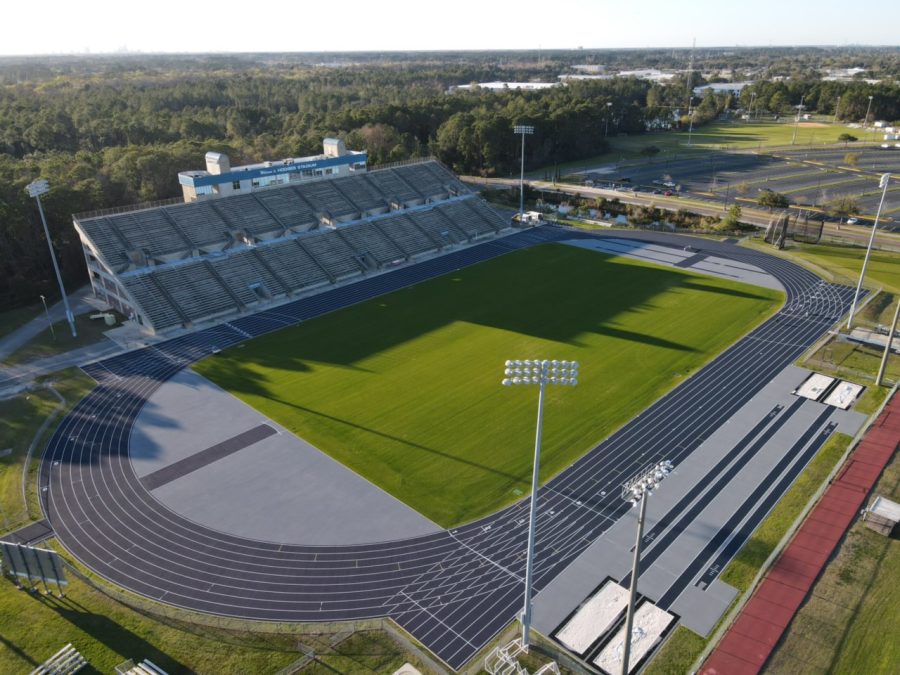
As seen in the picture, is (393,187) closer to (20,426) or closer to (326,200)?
(326,200)

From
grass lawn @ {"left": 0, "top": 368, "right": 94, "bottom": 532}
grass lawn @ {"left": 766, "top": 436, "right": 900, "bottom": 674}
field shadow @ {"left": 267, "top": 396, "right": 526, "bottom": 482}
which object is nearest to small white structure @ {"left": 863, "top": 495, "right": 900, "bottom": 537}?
grass lawn @ {"left": 766, "top": 436, "right": 900, "bottom": 674}

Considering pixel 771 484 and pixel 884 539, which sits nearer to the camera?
pixel 884 539

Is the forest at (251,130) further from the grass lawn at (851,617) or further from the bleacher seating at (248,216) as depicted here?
the grass lawn at (851,617)

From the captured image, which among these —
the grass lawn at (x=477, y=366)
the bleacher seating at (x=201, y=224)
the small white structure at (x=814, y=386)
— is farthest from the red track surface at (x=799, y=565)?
the bleacher seating at (x=201, y=224)

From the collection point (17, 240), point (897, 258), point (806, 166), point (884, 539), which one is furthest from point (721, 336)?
point (806, 166)

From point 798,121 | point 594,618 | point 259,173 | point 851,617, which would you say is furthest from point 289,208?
point 798,121

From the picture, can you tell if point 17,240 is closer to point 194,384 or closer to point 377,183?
point 194,384
